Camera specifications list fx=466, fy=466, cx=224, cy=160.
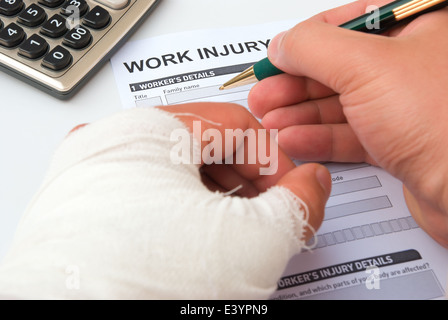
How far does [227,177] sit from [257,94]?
3.2 inches

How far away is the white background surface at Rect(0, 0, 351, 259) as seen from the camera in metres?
0.35

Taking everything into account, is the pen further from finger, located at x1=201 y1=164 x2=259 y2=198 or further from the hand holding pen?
finger, located at x1=201 y1=164 x2=259 y2=198

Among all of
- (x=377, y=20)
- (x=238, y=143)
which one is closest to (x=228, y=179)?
(x=238, y=143)

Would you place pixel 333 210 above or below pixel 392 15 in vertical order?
below

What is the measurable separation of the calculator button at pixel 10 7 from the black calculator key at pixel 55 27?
0.03 meters

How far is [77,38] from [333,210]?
257 mm

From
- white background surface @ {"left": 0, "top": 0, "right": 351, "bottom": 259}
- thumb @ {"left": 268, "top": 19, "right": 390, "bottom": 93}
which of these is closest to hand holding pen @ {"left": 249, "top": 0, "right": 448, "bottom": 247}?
thumb @ {"left": 268, "top": 19, "right": 390, "bottom": 93}

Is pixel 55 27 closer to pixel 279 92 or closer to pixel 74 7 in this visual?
pixel 74 7

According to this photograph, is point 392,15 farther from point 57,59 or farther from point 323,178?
point 57,59

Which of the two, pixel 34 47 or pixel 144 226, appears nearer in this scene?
pixel 144 226

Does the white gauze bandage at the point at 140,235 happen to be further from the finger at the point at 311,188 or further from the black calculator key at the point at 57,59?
the black calculator key at the point at 57,59

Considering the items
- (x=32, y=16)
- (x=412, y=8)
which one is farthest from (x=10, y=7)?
(x=412, y=8)

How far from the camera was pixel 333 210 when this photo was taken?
343 millimetres

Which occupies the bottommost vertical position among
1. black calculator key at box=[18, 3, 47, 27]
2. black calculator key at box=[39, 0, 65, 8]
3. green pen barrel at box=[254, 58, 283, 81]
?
green pen barrel at box=[254, 58, 283, 81]
